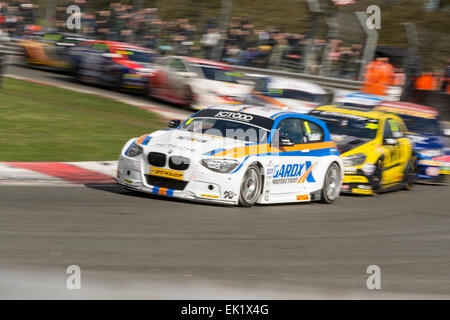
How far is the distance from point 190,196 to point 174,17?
17168mm

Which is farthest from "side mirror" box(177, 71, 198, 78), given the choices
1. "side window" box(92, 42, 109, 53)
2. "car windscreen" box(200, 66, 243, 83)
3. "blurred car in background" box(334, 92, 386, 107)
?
"blurred car in background" box(334, 92, 386, 107)

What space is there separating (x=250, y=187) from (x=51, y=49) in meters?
15.8

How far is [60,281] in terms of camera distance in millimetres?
5504

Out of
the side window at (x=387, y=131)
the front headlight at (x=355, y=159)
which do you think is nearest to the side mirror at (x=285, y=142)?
the front headlight at (x=355, y=159)

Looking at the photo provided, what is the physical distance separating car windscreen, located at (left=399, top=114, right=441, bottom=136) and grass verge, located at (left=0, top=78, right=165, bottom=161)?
17.8 feet

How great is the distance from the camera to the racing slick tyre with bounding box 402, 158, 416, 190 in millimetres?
13162

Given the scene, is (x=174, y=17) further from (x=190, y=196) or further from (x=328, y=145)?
(x=190, y=196)

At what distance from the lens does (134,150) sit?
31.5 ft

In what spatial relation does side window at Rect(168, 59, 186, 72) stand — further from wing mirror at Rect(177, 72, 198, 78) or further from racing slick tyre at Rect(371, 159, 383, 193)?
racing slick tyre at Rect(371, 159, 383, 193)

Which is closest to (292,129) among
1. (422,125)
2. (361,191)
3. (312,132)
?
(312,132)

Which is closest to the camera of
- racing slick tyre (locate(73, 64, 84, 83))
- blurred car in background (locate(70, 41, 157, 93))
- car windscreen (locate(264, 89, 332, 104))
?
car windscreen (locate(264, 89, 332, 104))

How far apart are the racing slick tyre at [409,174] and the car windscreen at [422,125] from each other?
177 centimetres
